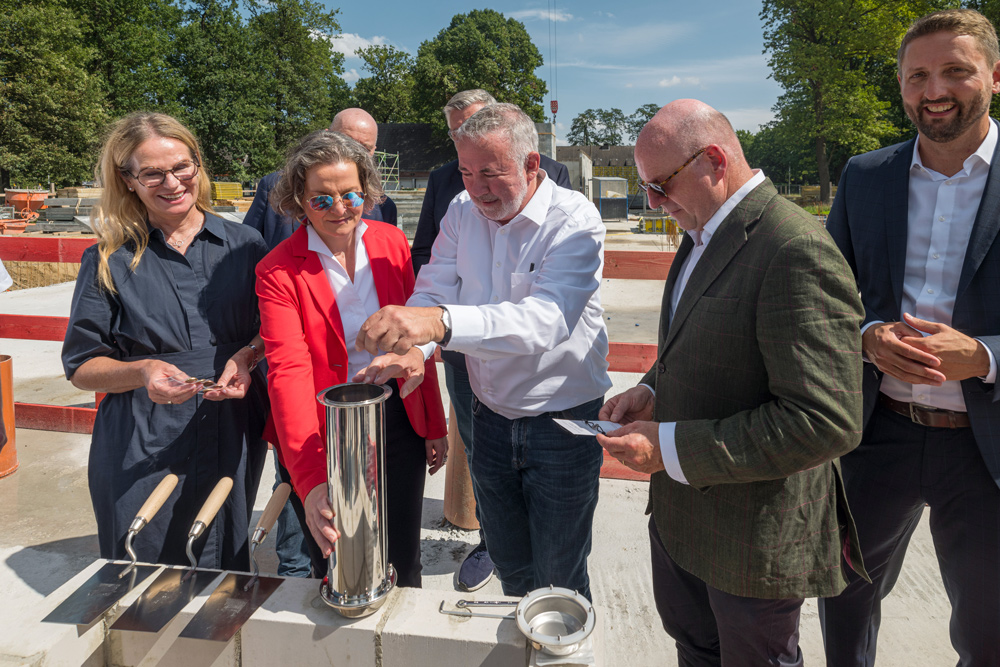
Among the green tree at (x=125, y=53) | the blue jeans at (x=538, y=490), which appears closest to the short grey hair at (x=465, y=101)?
the blue jeans at (x=538, y=490)

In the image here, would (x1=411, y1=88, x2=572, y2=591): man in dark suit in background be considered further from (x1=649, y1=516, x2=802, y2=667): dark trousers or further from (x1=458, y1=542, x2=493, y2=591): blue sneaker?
(x1=649, y1=516, x2=802, y2=667): dark trousers

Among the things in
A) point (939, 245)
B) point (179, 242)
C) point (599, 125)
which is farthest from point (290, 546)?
point (599, 125)

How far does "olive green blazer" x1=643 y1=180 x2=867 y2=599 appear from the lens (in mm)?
1479

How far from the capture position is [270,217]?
10.8 feet

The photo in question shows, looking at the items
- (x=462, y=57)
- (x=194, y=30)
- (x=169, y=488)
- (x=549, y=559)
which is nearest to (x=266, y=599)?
(x=169, y=488)

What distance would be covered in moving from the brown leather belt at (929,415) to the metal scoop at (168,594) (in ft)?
6.84

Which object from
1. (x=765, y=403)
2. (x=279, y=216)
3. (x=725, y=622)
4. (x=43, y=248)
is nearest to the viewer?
(x=765, y=403)

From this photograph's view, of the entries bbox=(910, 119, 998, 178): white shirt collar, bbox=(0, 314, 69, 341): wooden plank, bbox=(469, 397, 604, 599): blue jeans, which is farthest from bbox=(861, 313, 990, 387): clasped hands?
bbox=(0, 314, 69, 341): wooden plank

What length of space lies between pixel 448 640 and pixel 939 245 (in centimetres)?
188

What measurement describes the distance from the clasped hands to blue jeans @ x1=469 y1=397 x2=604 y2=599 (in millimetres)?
1006

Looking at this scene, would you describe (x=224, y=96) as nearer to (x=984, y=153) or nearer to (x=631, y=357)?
(x=631, y=357)

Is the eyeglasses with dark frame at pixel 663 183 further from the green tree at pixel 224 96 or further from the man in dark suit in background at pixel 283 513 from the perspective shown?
the green tree at pixel 224 96

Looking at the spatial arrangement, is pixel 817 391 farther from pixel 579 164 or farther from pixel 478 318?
pixel 579 164

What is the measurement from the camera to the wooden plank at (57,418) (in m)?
4.91
